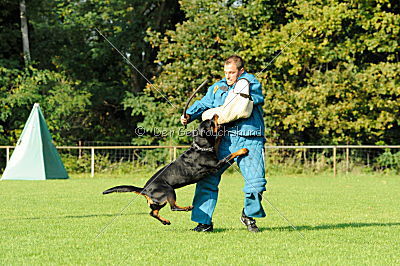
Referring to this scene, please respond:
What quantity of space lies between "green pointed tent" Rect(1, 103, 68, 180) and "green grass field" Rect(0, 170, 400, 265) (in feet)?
15.4

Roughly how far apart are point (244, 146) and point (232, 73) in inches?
32.0

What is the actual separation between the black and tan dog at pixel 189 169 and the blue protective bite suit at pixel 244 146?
0.49 feet

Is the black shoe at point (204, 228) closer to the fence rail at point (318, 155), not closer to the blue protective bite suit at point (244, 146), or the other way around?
the blue protective bite suit at point (244, 146)

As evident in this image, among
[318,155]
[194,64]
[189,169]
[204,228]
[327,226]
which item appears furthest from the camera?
[194,64]

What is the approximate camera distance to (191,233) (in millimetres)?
6625

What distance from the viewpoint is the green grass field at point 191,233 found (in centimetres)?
523

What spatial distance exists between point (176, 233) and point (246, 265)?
194 cm

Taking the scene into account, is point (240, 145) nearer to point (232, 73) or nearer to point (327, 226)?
point (232, 73)

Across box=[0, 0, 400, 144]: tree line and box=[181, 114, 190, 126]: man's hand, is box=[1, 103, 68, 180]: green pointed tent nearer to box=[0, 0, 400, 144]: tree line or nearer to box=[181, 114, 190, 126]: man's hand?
box=[0, 0, 400, 144]: tree line

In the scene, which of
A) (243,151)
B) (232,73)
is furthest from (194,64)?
(243,151)

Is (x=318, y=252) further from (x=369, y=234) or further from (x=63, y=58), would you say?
(x=63, y=58)

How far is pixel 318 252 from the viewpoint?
17.9ft

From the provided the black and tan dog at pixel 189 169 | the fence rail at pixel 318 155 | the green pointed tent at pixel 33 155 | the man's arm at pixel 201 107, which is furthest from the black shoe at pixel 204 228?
the fence rail at pixel 318 155

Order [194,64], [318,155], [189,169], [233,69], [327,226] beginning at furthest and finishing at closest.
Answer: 1. [194,64]
2. [318,155]
3. [327,226]
4. [233,69]
5. [189,169]
